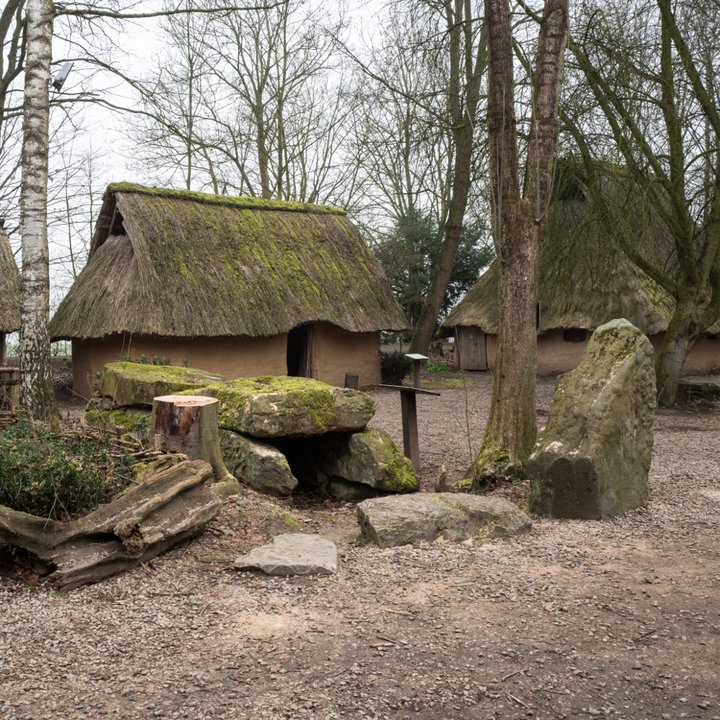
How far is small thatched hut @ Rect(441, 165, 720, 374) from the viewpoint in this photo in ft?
54.7

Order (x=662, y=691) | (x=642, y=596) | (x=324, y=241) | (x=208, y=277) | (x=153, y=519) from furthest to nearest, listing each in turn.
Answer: (x=324, y=241) < (x=208, y=277) < (x=153, y=519) < (x=642, y=596) < (x=662, y=691)

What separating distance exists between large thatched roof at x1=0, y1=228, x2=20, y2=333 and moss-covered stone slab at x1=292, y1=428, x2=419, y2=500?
26.7ft

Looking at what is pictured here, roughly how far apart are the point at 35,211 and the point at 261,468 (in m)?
4.96

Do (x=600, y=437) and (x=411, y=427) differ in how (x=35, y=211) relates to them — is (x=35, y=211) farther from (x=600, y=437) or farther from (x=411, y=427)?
(x=600, y=437)

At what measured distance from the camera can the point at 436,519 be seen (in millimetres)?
5398

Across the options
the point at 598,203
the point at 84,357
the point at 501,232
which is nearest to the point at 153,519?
the point at 501,232

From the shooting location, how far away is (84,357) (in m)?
15.4

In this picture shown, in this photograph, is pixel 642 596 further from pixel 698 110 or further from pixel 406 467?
pixel 698 110

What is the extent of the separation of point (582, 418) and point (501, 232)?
7.62 feet

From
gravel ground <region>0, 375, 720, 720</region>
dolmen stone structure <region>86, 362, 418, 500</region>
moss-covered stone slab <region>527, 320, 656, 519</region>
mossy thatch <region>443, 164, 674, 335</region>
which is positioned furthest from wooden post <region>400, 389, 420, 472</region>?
mossy thatch <region>443, 164, 674, 335</region>

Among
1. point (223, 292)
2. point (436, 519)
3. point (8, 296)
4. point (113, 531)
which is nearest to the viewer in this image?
point (113, 531)

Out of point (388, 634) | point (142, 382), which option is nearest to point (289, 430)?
point (142, 382)

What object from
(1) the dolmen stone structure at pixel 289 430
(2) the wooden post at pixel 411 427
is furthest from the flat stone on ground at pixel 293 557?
(2) the wooden post at pixel 411 427

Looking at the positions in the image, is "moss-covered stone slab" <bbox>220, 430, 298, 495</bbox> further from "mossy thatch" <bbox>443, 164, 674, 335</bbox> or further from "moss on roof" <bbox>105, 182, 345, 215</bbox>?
"moss on roof" <bbox>105, 182, 345, 215</bbox>
